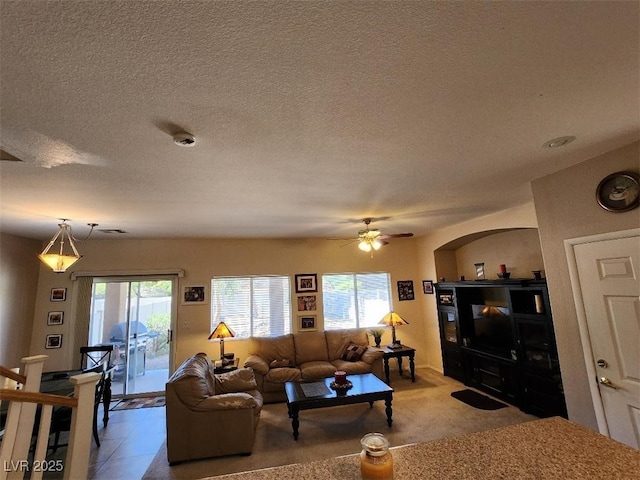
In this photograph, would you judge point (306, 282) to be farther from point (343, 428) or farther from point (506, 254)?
point (506, 254)

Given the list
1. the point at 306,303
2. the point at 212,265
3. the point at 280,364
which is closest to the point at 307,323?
the point at 306,303

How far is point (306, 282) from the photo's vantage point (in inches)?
237

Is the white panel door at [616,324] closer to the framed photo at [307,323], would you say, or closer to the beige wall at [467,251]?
the beige wall at [467,251]

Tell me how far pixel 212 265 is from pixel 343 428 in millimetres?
3543

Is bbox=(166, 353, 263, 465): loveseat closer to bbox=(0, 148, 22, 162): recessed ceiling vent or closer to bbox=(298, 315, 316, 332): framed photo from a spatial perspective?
bbox=(0, 148, 22, 162): recessed ceiling vent

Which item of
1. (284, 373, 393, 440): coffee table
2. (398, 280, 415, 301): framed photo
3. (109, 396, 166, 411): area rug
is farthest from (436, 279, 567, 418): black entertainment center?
(109, 396, 166, 411): area rug

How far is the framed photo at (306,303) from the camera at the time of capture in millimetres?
5934

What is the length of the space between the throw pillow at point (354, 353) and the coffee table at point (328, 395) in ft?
3.28

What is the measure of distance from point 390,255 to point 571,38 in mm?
5370

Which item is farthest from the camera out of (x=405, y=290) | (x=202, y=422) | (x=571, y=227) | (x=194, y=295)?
(x=405, y=290)

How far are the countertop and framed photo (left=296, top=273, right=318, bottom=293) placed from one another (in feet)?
15.5

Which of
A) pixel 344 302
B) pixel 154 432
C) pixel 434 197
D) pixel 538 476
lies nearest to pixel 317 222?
pixel 434 197

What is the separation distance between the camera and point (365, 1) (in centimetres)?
106

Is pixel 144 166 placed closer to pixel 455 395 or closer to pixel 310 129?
pixel 310 129
